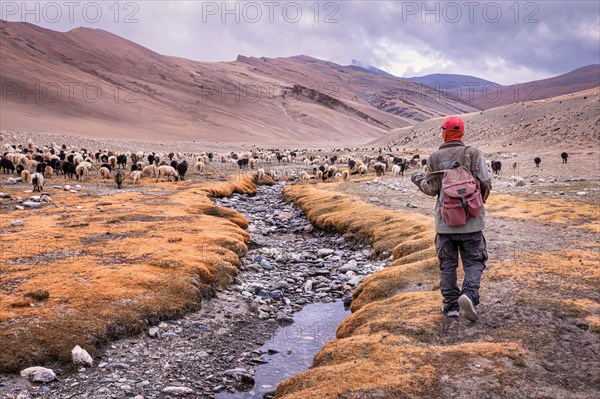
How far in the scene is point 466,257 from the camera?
8.10 m

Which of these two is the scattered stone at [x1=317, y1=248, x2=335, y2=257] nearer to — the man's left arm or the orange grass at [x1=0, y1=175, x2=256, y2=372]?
the orange grass at [x1=0, y1=175, x2=256, y2=372]

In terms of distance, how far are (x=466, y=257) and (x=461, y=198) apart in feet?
3.59

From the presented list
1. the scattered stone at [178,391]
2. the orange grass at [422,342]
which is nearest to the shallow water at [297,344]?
the scattered stone at [178,391]

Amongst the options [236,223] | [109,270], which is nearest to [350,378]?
[109,270]

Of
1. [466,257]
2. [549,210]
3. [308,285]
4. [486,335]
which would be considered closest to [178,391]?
[486,335]

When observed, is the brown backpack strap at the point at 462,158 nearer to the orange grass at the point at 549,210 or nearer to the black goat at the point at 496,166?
the orange grass at the point at 549,210

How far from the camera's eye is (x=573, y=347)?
7.79m

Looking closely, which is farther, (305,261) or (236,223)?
(236,223)

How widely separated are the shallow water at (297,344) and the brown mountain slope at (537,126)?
59685 mm

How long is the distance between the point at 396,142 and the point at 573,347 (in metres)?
131

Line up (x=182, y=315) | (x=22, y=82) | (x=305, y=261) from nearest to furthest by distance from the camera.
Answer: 1. (x=182, y=315)
2. (x=305, y=261)
3. (x=22, y=82)

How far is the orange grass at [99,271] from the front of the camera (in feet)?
32.9

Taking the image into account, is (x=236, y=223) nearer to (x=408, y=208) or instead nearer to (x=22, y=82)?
(x=408, y=208)

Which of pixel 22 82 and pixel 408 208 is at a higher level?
pixel 22 82
